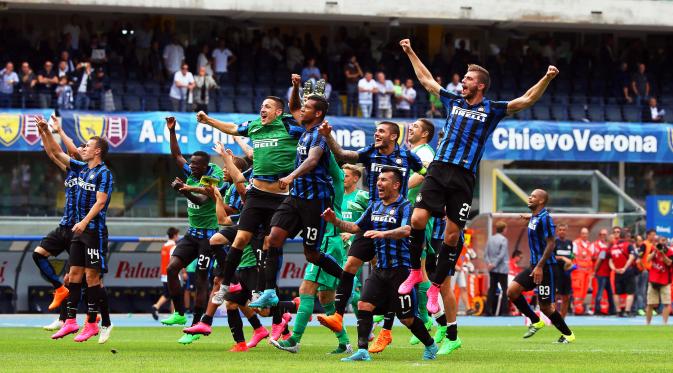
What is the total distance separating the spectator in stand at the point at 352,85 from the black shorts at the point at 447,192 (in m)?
23.2

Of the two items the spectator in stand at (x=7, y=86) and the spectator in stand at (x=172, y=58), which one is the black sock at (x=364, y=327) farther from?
the spectator in stand at (x=172, y=58)

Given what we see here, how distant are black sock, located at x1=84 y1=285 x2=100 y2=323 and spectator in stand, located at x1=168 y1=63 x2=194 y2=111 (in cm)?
1870

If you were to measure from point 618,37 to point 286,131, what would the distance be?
30.6 m

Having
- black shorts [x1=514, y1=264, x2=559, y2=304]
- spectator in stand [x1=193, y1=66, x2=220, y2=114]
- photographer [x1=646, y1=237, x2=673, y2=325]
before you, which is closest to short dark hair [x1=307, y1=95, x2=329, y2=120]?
black shorts [x1=514, y1=264, x2=559, y2=304]

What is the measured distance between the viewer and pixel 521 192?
1336 inches

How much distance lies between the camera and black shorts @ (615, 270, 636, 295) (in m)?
32.5

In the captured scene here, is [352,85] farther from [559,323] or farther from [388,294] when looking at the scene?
[388,294]

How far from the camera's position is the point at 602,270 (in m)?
32.7

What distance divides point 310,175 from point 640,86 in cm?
2774

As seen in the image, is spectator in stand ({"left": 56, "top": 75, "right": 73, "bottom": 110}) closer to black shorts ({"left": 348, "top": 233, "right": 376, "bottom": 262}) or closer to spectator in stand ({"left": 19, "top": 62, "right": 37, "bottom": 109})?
spectator in stand ({"left": 19, "top": 62, "right": 37, "bottom": 109})

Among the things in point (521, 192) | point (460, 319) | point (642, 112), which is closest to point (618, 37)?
point (642, 112)

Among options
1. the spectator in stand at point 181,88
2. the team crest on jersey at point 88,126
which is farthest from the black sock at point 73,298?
the spectator in stand at point 181,88

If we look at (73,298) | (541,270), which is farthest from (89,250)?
(541,270)

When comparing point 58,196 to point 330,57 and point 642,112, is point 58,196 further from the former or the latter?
point 642,112
